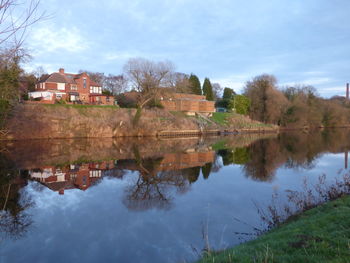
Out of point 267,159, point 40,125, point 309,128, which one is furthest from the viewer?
point 309,128

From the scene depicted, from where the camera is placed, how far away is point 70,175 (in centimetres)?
1488

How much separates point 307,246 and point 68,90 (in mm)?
45444

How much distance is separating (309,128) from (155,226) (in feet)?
202

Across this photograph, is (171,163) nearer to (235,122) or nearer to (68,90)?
(68,90)

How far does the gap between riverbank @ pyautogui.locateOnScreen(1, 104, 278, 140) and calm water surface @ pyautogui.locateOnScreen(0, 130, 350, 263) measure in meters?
11.0

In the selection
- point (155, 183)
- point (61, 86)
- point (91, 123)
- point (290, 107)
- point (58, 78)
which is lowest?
point (155, 183)

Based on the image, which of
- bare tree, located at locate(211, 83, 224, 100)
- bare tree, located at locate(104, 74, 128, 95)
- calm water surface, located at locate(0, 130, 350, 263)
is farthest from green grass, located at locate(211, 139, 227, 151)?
bare tree, located at locate(211, 83, 224, 100)

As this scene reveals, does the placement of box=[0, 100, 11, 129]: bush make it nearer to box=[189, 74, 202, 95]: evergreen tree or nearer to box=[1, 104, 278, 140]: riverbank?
box=[1, 104, 278, 140]: riverbank

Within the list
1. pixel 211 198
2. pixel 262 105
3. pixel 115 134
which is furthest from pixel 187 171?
pixel 262 105

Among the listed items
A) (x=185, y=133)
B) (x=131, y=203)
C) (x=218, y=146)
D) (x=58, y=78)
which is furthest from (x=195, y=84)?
(x=131, y=203)

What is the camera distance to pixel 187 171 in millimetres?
16344

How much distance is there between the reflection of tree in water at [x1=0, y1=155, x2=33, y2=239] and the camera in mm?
7705

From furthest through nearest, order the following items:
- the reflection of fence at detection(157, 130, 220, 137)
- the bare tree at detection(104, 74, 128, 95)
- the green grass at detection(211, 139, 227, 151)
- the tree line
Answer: the bare tree at detection(104, 74, 128, 95) → the tree line → the reflection of fence at detection(157, 130, 220, 137) → the green grass at detection(211, 139, 227, 151)

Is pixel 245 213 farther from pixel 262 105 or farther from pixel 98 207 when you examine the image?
pixel 262 105
